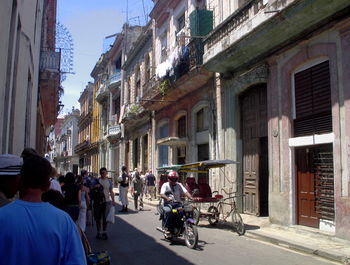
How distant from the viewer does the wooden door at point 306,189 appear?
1031 cm

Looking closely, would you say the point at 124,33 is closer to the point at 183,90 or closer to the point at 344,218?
the point at 183,90

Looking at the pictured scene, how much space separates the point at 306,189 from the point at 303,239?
5.53 ft

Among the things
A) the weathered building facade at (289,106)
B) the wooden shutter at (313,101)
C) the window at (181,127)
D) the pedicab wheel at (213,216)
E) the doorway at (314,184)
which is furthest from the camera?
the window at (181,127)

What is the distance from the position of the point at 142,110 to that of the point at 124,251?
18806 millimetres

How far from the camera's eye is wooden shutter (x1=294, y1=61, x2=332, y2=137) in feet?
33.1

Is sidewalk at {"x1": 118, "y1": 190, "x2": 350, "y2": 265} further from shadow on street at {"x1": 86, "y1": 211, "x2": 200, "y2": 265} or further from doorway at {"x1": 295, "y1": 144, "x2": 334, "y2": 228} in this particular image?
shadow on street at {"x1": 86, "y1": 211, "x2": 200, "y2": 265}

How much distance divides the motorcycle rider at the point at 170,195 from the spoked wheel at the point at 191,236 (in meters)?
0.56

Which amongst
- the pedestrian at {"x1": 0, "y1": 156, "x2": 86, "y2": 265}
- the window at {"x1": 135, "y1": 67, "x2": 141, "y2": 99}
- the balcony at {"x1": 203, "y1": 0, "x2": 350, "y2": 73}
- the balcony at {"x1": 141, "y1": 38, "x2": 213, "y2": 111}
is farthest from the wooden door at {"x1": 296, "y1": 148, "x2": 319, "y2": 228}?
the window at {"x1": 135, "y1": 67, "x2": 141, "y2": 99}

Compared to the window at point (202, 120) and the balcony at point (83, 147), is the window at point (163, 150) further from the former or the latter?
the balcony at point (83, 147)

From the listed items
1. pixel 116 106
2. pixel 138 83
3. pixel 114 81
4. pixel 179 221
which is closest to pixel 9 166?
pixel 179 221

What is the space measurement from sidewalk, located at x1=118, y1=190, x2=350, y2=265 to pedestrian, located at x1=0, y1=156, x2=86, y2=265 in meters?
6.39

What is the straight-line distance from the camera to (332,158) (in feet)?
31.9

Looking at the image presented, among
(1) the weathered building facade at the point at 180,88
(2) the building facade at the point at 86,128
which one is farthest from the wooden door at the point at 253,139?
(2) the building facade at the point at 86,128

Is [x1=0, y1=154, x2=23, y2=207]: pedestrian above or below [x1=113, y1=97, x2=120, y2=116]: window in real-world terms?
below
